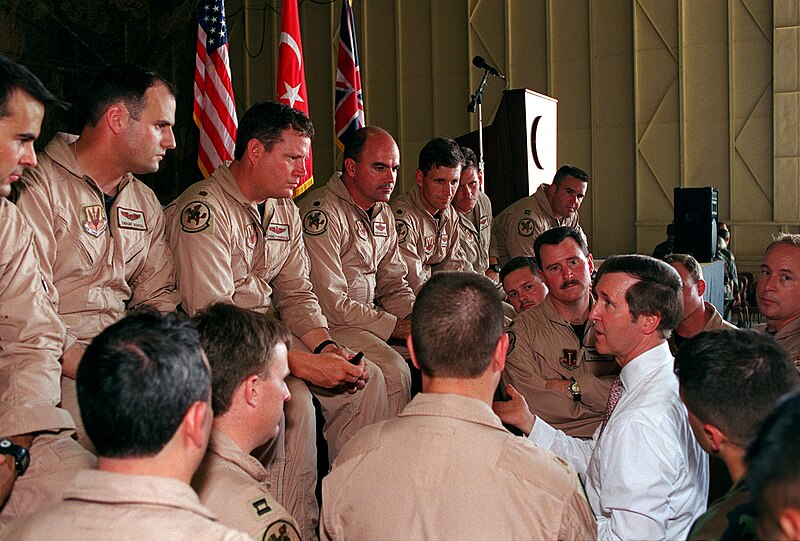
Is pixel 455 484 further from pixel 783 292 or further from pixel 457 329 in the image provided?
pixel 783 292

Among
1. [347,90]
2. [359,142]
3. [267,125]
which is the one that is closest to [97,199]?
[267,125]

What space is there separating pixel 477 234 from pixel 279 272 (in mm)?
2264

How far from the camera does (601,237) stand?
10.4 meters

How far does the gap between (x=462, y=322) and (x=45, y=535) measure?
932 millimetres

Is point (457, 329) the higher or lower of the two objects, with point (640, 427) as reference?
higher

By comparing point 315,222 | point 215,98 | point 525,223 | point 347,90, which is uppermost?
point 347,90

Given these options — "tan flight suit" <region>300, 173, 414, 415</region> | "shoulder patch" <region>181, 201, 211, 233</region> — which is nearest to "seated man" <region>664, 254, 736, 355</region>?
"tan flight suit" <region>300, 173, 414, 415</region>

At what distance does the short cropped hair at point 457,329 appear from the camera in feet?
5.68

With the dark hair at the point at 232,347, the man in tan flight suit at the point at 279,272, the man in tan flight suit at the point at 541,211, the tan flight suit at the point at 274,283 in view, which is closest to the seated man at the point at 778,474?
the dark hair at the point at 232,347

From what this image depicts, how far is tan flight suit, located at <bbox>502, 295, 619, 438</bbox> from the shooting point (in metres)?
3.20

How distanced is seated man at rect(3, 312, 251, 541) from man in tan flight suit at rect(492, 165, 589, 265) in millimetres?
4767

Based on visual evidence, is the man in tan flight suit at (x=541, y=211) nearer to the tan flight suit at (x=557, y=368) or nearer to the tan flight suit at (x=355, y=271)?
the tan flight suit at (x=355, y=271)

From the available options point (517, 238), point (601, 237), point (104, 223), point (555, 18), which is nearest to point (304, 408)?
point (104, 223)

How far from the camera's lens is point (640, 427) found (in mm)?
2000
